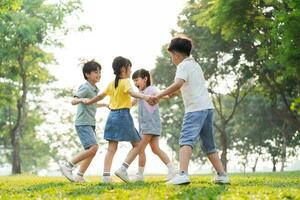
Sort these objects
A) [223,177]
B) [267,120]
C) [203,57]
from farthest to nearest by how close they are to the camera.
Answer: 1. [267,120]
2. [203,57]
3. [223,177]

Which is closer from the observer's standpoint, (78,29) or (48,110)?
(78,29)

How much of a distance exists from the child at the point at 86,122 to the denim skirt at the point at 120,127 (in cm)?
117

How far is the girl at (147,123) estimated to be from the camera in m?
10.9

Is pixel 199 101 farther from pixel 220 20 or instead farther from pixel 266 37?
pixel 266 37

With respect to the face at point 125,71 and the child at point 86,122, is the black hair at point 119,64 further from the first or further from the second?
the child at point 86,122

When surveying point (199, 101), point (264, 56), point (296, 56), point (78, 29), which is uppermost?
point (78, 29)

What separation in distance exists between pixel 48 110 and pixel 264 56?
33.3 metres

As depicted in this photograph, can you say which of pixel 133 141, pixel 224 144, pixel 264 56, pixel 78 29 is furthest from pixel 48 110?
pixel 133 141

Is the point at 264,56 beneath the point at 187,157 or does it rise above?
above

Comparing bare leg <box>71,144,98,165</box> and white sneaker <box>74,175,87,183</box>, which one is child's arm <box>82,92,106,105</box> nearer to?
bare leg <box>71,144,98,165</box>

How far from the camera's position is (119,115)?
9.90 m

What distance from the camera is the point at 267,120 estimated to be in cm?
4581

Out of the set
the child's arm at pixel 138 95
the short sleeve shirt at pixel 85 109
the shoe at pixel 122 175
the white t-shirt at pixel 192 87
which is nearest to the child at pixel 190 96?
the white t-shirt at pixel 192 87

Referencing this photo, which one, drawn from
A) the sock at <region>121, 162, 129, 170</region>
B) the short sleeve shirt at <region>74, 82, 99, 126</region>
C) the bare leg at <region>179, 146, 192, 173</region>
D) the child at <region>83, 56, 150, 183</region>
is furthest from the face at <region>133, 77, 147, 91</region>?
the bare leg at <region>179, 146, 192, 173</region>
